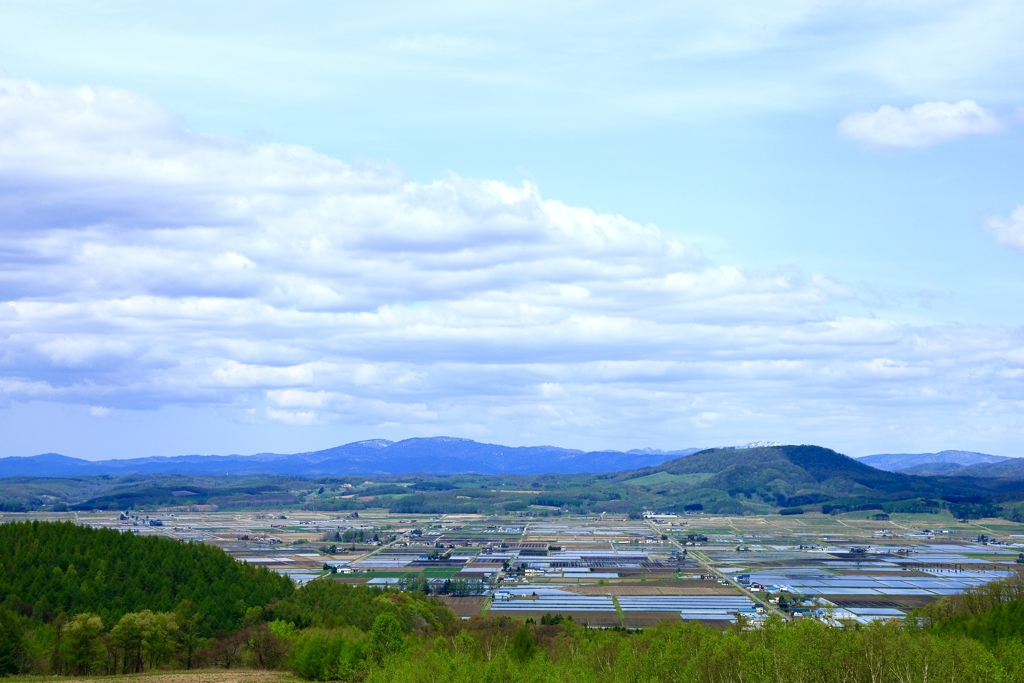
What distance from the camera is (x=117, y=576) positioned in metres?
150

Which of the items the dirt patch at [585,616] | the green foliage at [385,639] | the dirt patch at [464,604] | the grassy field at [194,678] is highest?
the green foliage at [385,639]

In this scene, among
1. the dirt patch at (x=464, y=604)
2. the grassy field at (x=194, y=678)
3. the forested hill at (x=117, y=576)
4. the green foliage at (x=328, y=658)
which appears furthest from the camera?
the dirt patch at (x=464, y=604)

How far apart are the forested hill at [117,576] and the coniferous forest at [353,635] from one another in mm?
260

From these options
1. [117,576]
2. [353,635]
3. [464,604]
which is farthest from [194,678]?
[464,604]

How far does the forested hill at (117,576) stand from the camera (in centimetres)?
13900

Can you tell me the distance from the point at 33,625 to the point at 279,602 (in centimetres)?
2886

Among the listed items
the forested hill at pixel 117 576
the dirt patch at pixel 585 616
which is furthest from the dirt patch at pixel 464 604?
the forested hill at pixel 117 576

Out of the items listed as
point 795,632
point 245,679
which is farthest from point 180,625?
point 795,632

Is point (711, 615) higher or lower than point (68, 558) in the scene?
lower

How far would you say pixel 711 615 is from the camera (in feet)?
553

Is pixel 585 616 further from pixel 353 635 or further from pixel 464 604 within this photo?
pixel 353 635

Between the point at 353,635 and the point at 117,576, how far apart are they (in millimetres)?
50197

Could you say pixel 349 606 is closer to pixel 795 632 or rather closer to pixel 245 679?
pixel 245 679

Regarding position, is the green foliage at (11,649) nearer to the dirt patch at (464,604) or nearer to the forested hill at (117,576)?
the forested hill at (117,576)
